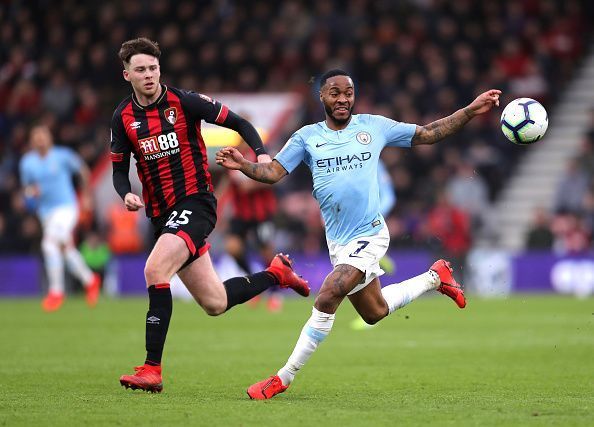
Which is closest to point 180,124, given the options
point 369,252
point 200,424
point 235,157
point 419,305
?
point 235,157

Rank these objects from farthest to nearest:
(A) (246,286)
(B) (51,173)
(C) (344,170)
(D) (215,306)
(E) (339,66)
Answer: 1. (E) (339,66)
2. (B) (51,173)
3. (A) (246,286)
4. (D) (215,306)
5. (C) (344,170)

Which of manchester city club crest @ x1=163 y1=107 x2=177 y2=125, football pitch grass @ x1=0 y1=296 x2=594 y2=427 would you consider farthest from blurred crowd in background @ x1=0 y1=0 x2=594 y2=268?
manchester city club crest @ x1=163 y1=107 x2=177 y2=125

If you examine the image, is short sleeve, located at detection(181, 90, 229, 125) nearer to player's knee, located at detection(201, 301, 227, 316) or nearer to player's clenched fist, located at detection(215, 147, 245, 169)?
player's clenched fist, located at detection(215, 147, 245, 169)

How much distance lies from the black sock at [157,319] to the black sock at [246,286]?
75 centimetres

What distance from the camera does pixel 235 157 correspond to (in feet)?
26.5

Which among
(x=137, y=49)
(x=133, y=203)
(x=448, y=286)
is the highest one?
(x=137, y=49)

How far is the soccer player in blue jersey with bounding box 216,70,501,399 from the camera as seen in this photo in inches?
321

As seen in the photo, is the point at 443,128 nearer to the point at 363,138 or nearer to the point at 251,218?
the point at 363,138

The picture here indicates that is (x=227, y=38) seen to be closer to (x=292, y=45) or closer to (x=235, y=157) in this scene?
(x=292, y=45)

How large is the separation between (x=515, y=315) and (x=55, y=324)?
21.0 ft

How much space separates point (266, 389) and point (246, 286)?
1407 millimetres

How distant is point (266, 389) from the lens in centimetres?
806

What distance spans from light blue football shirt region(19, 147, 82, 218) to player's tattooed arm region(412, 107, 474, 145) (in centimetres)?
968

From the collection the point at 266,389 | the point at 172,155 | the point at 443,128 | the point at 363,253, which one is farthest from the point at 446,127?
the point at 266,389
